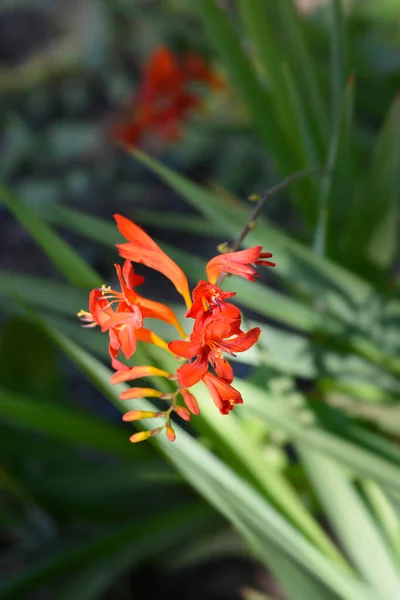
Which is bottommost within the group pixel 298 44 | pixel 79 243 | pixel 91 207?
pixel 298 44

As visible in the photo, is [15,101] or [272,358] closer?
[272,358]

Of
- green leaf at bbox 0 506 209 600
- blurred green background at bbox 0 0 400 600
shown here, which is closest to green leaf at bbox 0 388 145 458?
blurred green background at bbox 0 0 400 600

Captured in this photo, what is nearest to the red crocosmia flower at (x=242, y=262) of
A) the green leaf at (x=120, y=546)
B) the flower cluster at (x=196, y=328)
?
the flower cluster at (x=196, y=328)

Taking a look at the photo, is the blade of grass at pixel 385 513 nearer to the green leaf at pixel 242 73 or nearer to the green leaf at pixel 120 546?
the green leaf at pixel 120 546

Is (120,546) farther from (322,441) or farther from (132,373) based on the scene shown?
(132,373)

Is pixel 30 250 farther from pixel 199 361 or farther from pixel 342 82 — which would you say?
pixel 199 361

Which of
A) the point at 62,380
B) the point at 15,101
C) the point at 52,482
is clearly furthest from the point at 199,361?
the point at 15,101

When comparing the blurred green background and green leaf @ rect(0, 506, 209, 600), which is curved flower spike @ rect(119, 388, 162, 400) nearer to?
the blurred green background
